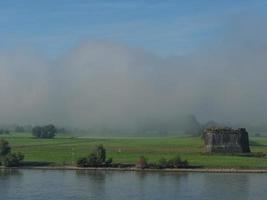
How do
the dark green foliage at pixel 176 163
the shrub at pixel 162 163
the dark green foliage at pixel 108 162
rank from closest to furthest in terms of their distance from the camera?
the dark green foliage at pixel 176 163 → the shrub at pixel 162 163 → the dark green foliage at pixel 108 162

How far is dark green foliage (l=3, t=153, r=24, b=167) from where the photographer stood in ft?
299

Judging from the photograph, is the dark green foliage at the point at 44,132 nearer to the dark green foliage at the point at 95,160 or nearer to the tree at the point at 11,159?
the tree at the point at 11,159

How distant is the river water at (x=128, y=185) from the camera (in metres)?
61.2

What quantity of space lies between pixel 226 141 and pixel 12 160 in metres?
34.5

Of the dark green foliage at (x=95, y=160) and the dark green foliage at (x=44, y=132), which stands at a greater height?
the dark green foliage at (x=44, y=132)

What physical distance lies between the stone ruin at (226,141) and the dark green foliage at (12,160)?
100 feet

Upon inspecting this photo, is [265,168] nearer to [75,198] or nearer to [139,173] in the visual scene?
[139,173]

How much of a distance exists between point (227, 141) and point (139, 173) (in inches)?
1088

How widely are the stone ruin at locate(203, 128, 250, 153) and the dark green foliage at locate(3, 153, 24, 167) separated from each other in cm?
3056

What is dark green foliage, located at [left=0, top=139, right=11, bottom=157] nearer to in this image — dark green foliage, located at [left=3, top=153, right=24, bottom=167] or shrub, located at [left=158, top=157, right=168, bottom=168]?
dark green foliage, located at [left=3, top=153, right=24, bottom=167]

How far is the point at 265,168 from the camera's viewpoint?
282ft

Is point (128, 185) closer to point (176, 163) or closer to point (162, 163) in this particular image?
point (162, 163)

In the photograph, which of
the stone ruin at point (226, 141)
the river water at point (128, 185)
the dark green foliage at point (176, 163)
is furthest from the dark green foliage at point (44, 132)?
the river water at point (128, 185)

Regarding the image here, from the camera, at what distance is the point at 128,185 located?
227 ft
